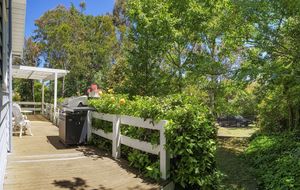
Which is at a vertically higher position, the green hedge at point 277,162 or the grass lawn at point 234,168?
the green hedge at point 277,162

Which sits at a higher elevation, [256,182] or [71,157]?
[71,157]

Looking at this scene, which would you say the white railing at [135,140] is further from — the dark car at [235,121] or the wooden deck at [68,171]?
the dark car at [235,121]

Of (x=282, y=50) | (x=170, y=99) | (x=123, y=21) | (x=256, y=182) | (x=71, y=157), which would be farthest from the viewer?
(x=123, y=21)

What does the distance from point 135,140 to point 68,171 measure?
1.26 meters

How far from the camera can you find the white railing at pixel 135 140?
470 cm

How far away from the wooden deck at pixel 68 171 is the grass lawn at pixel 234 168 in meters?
2.39

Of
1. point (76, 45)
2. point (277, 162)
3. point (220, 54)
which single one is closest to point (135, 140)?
point (277, 162)

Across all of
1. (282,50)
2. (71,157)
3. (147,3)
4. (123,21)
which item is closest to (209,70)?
(282,50)

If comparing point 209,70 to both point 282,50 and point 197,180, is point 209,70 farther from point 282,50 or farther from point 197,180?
point 197,180

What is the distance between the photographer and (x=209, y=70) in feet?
37.7

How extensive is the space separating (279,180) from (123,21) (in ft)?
95.5

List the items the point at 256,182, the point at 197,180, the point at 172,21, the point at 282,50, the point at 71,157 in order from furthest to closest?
the point at 172,21
the point at 282,50
the point at 256,182
the point at 71,157
the point at 197,180

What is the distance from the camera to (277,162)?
7.47 meters

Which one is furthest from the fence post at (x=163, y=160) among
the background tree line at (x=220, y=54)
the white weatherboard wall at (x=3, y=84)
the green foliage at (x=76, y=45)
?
the green foliage at (x=76, y=45)
